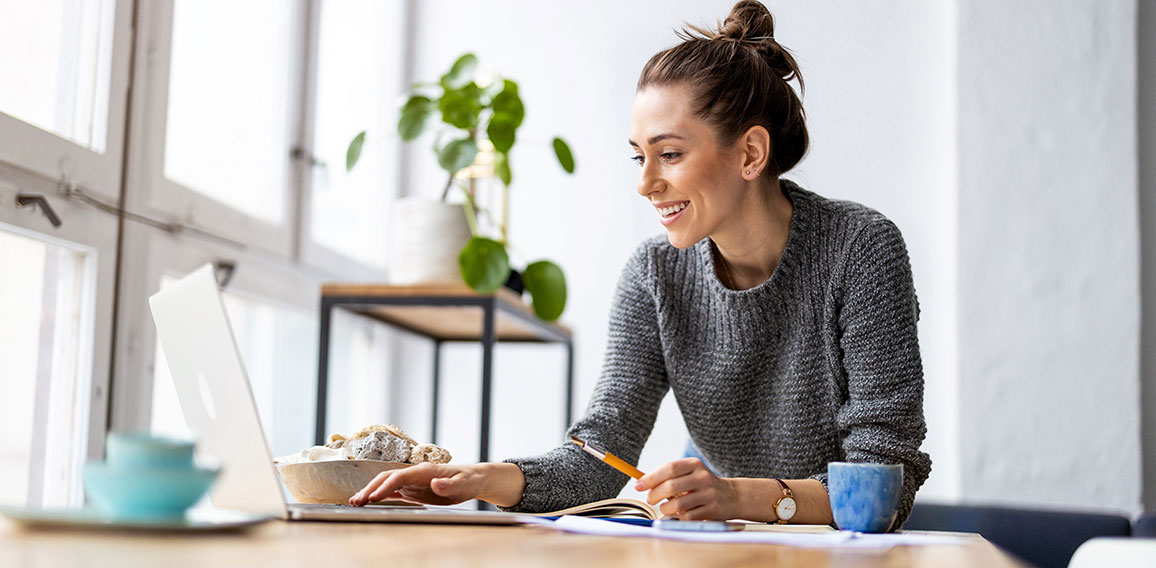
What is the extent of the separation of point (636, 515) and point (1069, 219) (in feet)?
6.58

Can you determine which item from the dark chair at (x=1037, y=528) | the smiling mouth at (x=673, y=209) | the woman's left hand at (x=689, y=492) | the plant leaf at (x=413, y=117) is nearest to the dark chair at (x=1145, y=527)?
the dark chair at (x=1037, y=528)

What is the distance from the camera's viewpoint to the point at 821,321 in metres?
1.43

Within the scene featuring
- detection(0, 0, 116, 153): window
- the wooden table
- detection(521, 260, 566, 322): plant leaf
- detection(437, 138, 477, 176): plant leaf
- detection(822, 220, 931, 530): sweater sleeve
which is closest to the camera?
the wooden table

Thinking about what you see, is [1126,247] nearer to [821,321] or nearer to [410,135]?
[821,321]

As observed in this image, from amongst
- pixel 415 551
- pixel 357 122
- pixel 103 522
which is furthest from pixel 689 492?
pixel 357 122

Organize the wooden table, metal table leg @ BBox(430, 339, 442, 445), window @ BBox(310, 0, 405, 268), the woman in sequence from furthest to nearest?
metal table leg @ BBox(430, 339, 442, 445)
window @ BBox(310, 0, 405, 268)
the woman
the wooden table

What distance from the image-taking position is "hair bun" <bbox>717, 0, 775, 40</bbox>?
155cm

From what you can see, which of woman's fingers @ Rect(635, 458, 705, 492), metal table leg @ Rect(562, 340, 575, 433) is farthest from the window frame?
metal table leg @ Rect(562, 340, 575, 433)

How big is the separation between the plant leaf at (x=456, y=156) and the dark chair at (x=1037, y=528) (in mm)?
1127

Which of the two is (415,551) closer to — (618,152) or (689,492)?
(689,492)

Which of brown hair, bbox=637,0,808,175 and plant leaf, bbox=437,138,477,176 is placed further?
plant leaf, bbox=437,138,477,176

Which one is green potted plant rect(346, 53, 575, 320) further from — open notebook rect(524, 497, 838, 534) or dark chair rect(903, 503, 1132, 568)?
open notebook rect(524, 497, 838, 534)

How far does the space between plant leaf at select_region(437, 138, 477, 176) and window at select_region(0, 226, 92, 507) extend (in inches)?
30.2

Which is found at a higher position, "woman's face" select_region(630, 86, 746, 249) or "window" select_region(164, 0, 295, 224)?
"window" select_region(164, 0, 295, 224)
